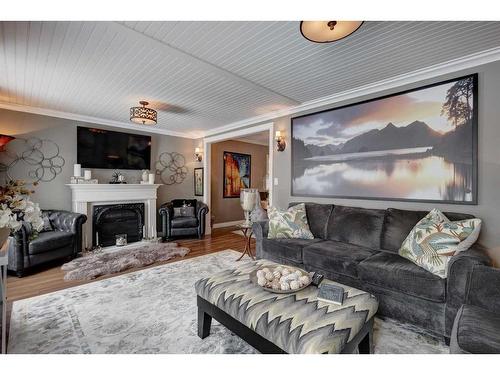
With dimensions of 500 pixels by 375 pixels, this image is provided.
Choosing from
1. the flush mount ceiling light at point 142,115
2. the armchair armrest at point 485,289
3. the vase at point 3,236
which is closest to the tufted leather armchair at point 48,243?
the vase at point 3,236

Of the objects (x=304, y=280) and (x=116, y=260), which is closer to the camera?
(x=304, y=280)

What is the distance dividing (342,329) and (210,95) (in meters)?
3.13

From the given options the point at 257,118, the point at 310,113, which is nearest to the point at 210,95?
the point at 257,118

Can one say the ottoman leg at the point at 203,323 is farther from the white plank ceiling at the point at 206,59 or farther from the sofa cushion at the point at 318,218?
the white plank ceiling at the point at 206,59

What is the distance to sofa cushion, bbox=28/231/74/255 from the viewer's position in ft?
9.74

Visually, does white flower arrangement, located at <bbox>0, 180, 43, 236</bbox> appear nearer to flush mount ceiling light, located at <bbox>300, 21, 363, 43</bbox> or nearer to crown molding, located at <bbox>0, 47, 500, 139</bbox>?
flush mount ceiling light, located at <bbox>300, 21, 363, 43</bbox>

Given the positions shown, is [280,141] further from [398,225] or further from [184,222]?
[184,222]

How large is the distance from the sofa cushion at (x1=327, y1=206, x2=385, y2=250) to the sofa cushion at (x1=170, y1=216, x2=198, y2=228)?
299cm

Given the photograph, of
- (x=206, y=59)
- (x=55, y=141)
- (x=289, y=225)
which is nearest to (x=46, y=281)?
(x=55, y=141)

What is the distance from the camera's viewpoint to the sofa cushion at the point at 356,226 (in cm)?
262

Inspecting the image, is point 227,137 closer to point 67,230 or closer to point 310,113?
point 310,113

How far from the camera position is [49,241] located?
3.10 meters

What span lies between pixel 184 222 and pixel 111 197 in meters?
1.46
